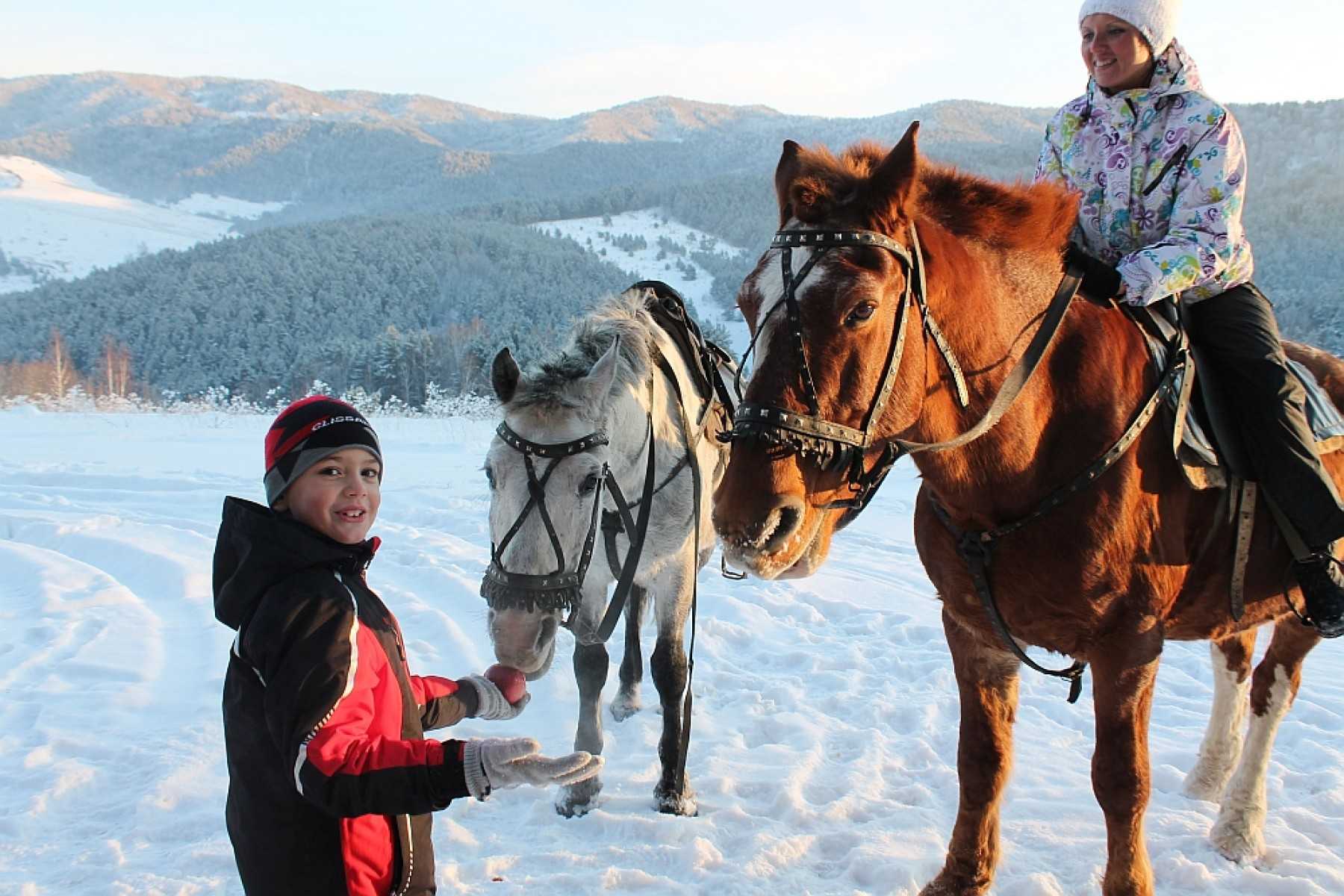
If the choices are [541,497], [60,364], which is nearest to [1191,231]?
[541,497]

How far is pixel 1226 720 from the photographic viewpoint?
3.84 m

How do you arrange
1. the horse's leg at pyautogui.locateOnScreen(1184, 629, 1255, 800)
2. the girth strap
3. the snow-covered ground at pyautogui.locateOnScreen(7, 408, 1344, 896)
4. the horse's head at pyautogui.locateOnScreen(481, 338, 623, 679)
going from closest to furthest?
the girth strap → the horse's head at pyautogui.locateOnScreen(481, 338, 623, 679) → the snow-covered ground at pyautogui.locateOnScreen(7, 408, 1344, 896) → the horse's leg at pyautogui.locateOnScreen(1184, 629, 1255, 800)

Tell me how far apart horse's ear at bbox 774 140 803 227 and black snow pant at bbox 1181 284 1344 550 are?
64.7 inches

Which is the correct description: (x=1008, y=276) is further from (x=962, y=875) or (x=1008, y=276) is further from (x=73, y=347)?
(x=73, y=347)

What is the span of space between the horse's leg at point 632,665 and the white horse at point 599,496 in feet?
0.76

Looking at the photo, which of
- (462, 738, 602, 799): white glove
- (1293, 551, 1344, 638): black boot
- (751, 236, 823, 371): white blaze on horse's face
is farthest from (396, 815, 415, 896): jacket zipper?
(1293, 551, 1344, 638): black boot

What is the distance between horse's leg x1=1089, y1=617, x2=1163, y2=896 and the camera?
2.41m

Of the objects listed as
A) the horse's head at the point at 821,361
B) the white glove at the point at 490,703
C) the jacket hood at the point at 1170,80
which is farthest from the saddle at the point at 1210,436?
the white glove at the point at 490,703

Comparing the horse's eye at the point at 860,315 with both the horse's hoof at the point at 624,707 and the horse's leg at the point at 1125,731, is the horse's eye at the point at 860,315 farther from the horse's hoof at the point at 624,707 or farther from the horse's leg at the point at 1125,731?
the horse's hoof at the point at 624,707

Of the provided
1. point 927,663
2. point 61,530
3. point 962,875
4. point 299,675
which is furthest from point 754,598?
point 61,530

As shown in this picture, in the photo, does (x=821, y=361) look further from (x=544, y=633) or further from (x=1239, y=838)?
(x=1239, y=838)

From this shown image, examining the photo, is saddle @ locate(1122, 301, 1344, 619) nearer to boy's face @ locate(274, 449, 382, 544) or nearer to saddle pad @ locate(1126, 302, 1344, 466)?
saddle pad @ locate(1126, 302, 1344, 466)

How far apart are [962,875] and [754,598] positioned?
3.95 meters

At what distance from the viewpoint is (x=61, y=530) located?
803cm
